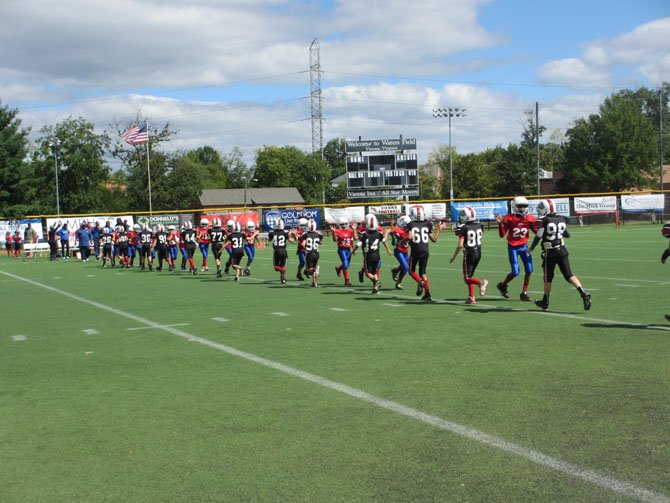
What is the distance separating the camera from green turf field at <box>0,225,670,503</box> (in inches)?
189

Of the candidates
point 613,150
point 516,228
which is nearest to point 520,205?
point 516,228

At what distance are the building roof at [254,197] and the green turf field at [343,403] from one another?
313 feet

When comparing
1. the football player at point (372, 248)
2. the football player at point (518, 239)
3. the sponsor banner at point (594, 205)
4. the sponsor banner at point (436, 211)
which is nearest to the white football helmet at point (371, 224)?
the football player at point (372, 248)

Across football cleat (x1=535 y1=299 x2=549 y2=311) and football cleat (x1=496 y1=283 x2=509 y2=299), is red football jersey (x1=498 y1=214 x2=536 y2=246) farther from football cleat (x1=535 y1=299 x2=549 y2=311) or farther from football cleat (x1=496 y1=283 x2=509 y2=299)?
football cleat (x1=535 y1=299 x2=549 y2=311)

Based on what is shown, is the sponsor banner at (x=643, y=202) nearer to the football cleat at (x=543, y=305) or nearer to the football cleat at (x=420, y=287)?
the football cleat at (x=420, y=287)

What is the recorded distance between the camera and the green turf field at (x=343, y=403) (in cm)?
480

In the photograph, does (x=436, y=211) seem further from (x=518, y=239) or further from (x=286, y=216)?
(x=518, y=239)

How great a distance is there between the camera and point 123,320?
13516mm

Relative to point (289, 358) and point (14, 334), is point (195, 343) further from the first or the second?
point (14, 334)

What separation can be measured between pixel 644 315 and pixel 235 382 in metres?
6.92

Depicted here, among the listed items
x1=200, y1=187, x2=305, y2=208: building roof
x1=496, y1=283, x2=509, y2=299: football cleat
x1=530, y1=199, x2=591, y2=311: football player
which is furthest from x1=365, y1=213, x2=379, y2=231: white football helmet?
x1=200, y1=187, x2=305, y2=208: building roof

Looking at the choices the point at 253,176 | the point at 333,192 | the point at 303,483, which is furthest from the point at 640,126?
the point at 303,483

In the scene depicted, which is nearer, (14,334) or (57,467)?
(57,467)

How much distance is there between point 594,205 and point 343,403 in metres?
48.2
